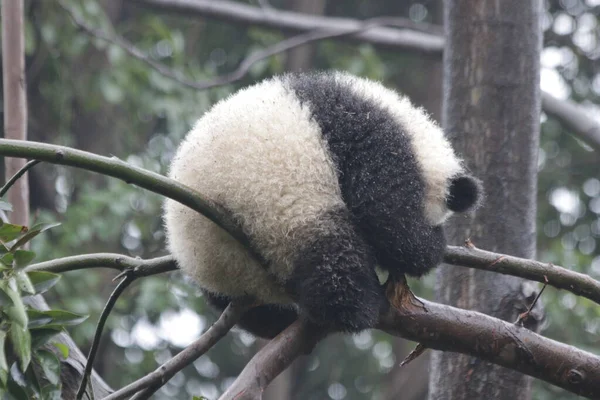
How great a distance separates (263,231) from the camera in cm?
226

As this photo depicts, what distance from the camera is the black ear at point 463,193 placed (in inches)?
97.1

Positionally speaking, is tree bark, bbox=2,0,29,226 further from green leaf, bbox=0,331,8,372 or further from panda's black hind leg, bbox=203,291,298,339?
green leaf, bbox=0,331,8,372

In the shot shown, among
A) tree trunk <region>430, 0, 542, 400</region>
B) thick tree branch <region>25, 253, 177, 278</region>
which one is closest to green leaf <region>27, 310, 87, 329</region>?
thick tree branch <region>25, 253, 177, 278</region>

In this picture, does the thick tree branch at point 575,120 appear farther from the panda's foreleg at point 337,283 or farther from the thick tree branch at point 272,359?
the thick tree branch at point 272,359

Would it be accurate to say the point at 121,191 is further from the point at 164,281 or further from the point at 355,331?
the point at 355,331

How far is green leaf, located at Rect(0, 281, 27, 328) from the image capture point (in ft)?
5.23

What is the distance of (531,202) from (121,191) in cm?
329

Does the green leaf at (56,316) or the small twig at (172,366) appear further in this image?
the small twig at (172,366)

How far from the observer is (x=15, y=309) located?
1622 mm

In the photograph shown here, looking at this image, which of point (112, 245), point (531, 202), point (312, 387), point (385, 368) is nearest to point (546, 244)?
point (385, 368)

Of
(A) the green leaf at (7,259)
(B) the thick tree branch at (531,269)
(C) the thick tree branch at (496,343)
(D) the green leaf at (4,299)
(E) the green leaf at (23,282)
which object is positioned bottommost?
(C) the thick tree branch at (496,343)

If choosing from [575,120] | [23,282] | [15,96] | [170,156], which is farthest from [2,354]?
[170,156]

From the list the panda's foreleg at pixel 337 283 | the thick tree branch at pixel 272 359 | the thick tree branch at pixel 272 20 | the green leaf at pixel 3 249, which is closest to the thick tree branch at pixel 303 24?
the thick tree branch at pixel 272 20

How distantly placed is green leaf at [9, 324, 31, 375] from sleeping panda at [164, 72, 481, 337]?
2.47ft
